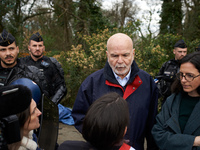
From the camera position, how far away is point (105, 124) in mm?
1029

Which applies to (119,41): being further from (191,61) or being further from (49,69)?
(49,69)

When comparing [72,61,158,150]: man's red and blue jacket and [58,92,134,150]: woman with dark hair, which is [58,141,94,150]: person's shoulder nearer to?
[58,92,134,150]: woman with dark hair

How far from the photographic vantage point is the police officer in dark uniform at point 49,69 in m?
3.55

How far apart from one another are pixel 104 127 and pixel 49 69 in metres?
2.83

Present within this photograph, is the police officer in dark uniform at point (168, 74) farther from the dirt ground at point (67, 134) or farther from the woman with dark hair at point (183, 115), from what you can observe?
the dirt ground at point (67, 134)

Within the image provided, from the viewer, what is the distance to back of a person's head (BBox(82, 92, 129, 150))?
3.39 ft

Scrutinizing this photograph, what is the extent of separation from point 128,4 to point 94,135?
56.8 ft

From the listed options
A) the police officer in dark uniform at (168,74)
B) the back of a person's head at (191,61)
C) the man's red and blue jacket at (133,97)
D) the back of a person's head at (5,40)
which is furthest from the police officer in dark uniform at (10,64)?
the police officer in dark uniform at (168,74)

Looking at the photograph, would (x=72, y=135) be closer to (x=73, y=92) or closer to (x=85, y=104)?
(x=73, y=92)

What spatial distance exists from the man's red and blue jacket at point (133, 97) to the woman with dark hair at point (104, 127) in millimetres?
687

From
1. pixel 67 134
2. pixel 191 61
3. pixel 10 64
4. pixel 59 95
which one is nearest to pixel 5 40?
pixel 10 64

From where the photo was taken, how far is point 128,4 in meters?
16.8

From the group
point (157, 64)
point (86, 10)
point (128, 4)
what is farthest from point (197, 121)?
point (128, 4)

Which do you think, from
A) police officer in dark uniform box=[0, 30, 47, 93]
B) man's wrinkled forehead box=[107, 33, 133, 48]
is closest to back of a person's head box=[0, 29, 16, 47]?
police officer in dark uniform box=[0, 30, 47, 93]
